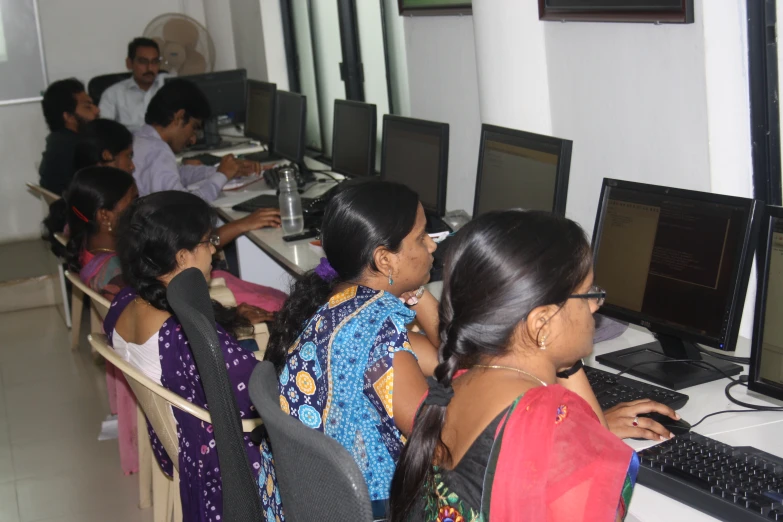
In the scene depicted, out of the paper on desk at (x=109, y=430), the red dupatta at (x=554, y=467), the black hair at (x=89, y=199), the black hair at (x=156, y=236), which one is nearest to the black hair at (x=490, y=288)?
the red dupatta at (x=554, y=467)

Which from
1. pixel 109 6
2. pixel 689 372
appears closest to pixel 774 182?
pixel 689 372

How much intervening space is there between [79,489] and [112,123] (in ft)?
5.42

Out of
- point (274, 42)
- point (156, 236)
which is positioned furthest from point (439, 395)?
point (274, 42)

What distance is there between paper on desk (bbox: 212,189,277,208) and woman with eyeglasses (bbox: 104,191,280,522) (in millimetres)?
1629

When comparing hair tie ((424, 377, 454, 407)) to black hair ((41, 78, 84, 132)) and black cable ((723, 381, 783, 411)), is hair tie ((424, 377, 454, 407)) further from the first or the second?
black hair ((41, 78, 84, 132))

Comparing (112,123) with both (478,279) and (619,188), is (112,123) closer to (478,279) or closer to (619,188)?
(619,188)

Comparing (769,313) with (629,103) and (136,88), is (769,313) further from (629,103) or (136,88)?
(136,88)

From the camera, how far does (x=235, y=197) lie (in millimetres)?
4340

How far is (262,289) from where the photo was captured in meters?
3.48

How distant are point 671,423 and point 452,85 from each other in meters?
2.06

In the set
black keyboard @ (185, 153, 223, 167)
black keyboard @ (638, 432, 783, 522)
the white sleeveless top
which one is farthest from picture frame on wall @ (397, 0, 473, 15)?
black keyboard @ (638, 432, 783, 522)

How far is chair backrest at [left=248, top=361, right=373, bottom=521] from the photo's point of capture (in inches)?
37.9

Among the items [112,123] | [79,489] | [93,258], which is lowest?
[79,489]

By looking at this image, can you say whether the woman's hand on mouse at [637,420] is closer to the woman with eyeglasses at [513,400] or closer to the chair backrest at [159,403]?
the woman with eyeglasses at [513,400]
